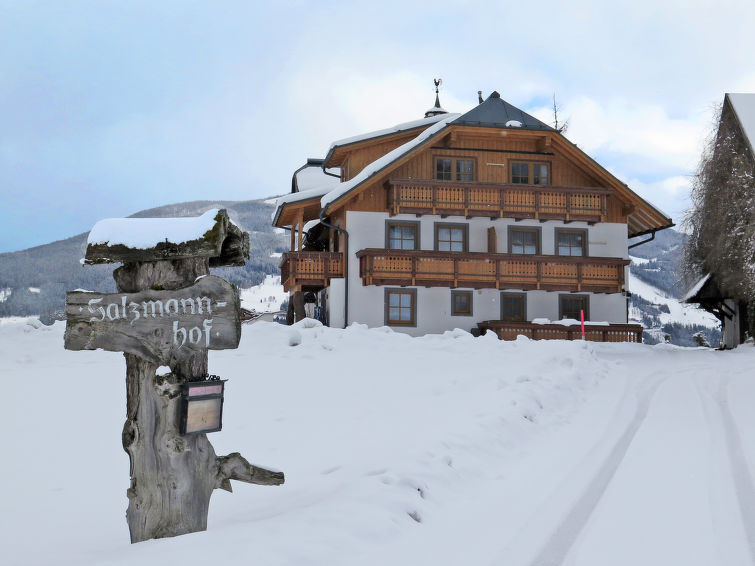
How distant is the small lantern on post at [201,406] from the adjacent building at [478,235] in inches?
815

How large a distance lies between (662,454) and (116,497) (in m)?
6.23

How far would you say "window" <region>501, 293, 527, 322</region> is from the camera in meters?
27.5

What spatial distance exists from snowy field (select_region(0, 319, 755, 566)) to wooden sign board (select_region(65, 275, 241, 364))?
49.8 inches

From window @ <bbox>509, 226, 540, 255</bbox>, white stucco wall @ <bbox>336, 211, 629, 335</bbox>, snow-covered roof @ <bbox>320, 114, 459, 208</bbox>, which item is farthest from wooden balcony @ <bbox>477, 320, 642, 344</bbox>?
snow-covered roof @ <bbox>320, 114, 459, 208</bbox>

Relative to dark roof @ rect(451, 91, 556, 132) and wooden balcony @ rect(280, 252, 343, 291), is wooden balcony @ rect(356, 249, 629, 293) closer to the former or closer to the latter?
wooden balcony @ rect(280, 252, 343, 291)

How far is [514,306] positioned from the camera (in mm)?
27656

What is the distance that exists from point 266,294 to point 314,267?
12043 cm

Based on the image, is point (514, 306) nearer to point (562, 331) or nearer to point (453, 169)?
Answer: point (562, 331)

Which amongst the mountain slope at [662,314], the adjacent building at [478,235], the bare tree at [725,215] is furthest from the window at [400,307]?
the mountain slope at [662,314]

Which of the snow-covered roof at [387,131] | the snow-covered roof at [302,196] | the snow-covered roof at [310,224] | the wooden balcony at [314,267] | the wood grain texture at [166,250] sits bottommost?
the wood grain texture at [166,250]

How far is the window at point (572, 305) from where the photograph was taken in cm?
2803

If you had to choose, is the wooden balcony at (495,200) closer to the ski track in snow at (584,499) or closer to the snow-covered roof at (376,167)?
the snow-covered roof at (376,167)

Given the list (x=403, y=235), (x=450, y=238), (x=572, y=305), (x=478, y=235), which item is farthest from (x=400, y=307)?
(x=572, y=305)

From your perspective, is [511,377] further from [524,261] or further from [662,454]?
[524,261]
